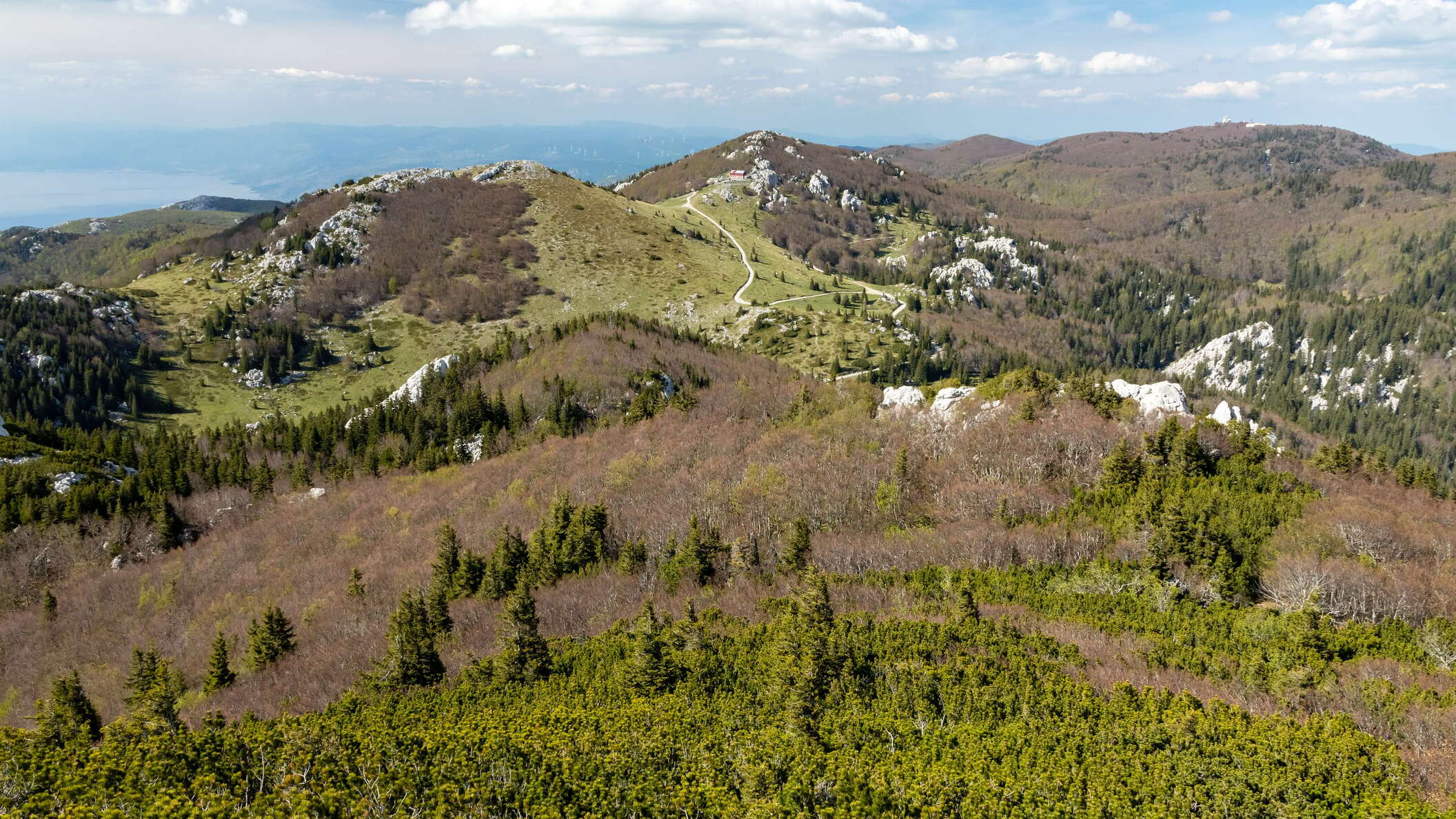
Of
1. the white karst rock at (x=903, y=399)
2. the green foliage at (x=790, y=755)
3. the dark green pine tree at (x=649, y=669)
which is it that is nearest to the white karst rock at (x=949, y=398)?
the white karst rock at (x=903, y=399)

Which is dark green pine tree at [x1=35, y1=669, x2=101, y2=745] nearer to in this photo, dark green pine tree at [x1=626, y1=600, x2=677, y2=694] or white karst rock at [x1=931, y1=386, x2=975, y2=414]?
dark green pine tree at [x1=626, y1=600, x2=677, y2=694]

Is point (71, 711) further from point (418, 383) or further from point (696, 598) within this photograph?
point (418, 383)

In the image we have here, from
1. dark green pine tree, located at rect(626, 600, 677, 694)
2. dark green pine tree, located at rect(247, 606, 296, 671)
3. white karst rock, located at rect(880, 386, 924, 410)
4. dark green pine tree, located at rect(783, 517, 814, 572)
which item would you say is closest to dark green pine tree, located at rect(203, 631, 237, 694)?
dark green pine tree, located at rect(247, 606, 296, 671)

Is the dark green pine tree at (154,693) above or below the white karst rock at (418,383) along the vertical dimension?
below

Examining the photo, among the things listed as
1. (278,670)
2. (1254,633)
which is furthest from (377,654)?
(1254,633)

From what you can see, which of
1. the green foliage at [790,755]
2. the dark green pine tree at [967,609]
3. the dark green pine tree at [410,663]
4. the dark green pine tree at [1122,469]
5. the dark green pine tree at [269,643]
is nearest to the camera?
the green foliage at [790,755]

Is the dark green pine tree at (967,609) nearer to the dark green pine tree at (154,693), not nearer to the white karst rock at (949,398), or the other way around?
the dark green pine tree at (154,693)

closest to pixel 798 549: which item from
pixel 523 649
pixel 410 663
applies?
pixel 523 649

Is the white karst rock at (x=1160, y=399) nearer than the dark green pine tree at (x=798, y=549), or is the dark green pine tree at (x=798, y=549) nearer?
the dark green pine tree at (x=798, y=549)
